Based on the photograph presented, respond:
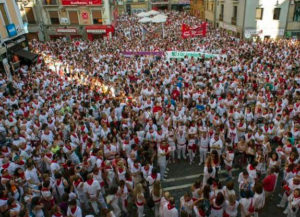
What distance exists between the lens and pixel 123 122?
966 cm

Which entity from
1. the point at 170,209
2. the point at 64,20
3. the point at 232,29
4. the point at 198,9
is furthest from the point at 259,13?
the point at 170,209

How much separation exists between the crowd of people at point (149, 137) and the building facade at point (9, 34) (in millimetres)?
2254

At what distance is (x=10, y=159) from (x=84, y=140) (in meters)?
2.34

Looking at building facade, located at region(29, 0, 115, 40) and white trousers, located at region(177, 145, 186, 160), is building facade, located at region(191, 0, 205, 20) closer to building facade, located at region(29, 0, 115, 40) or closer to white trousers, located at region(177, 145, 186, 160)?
building facade, located at region(29, 0, 115, 40)

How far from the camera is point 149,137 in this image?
8.98 m

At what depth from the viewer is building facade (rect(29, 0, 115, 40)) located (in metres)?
31.1

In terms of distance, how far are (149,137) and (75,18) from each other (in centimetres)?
2796

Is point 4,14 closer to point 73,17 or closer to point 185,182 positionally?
point 73,17

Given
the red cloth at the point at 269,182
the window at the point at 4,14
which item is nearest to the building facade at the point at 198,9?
the window at the point at 4,14

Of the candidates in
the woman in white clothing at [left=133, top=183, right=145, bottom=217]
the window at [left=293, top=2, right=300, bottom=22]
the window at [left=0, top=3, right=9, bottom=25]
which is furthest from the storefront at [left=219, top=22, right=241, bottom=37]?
the woman in white clothing at [left=133, top=183, right=145, bottom=217]

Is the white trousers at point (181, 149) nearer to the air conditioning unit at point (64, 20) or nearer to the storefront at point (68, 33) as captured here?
the storefront at point (68, 33)

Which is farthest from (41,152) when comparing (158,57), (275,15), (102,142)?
(275,15)

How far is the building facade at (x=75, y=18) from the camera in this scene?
3106cm

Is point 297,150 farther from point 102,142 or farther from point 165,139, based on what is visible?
point 102,142
